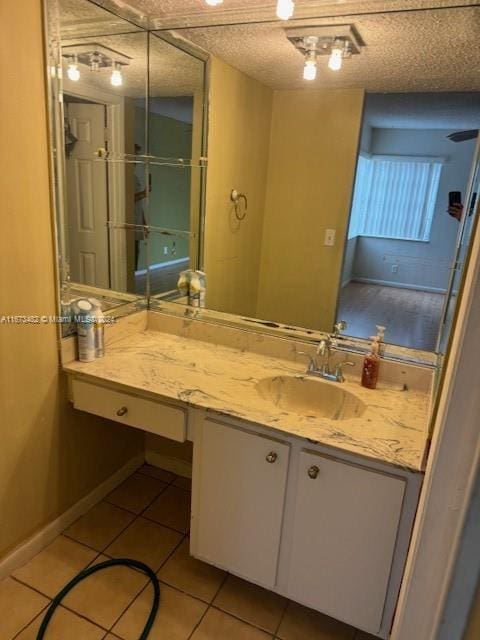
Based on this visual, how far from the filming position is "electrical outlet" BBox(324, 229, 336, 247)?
1940mm

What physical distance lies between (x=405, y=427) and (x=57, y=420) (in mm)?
1314

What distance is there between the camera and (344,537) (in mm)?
1401

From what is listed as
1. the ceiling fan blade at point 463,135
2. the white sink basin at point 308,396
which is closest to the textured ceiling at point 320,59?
the ceiling fan blade at point 463,135

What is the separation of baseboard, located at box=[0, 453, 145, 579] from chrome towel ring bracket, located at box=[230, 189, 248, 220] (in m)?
1.36

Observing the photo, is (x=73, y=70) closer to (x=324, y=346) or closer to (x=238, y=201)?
(x=238, y=201)

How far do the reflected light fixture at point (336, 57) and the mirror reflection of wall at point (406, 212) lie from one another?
0.59ft

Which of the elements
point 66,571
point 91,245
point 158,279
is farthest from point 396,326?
point 66,571

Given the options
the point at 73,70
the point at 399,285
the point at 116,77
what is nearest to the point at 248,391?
the point at 399,285

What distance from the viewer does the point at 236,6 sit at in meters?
1.65

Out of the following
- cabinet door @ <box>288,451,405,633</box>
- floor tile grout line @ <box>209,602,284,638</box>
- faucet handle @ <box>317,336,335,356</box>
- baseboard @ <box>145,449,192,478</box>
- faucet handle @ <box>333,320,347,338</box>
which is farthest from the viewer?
baseboard @ <box>145,449,192,478</box>

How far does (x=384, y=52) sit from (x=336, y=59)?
0.58 ft

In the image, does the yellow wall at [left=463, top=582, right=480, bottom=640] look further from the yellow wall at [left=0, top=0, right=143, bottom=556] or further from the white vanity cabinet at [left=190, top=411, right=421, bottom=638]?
the yellow wall at [left=0, top=0, right=143, bottom=556]

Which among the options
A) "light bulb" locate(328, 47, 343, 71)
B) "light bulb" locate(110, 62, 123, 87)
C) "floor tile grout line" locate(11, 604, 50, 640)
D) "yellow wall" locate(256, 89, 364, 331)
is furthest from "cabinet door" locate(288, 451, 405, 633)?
"light bulb" locate(110, 62, 123, 87)

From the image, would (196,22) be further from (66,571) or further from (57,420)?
(66,571)
